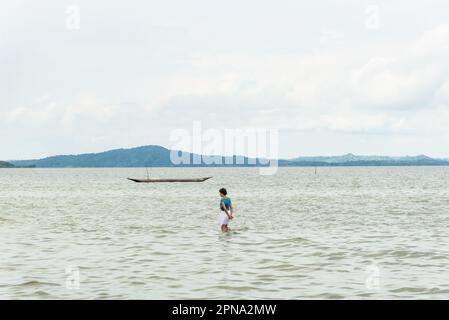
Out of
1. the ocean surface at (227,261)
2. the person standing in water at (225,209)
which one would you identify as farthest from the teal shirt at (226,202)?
the ocean surface at (227,261)

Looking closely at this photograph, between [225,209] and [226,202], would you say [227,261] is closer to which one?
[226,202]

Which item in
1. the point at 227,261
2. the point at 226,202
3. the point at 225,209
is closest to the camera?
the point at 227,261

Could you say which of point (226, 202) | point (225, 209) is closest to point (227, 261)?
point (226, 202)

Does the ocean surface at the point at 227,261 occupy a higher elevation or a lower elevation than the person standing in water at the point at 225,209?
lower

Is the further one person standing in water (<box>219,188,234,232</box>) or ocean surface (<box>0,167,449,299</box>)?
person standing in water (<box>219,188,234,232</box>)

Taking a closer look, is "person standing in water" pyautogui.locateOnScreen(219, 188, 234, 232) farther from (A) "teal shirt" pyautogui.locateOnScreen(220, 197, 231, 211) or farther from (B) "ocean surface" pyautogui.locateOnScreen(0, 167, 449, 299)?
(B) "ocean surface" pyautogui.locateOnScreen(0, 167, 449, 299)

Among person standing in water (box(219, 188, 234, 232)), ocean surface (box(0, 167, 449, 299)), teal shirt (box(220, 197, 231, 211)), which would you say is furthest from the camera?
teal shirt (box(220, 197, 231, 211))

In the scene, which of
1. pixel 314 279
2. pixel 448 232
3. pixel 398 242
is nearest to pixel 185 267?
pixel 314 279

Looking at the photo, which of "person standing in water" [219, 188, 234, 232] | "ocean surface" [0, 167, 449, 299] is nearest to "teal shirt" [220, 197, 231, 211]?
"person standing in water" [219, 188, 234, 232]

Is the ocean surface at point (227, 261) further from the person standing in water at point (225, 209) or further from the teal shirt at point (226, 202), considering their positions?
the teal shirt at point (226, 202)

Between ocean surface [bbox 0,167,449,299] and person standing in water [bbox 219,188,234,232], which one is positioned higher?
person standing in water [bbox 219,188,234,232]

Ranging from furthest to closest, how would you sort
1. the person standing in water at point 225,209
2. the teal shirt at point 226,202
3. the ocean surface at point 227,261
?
the teal shirt at point 226,202 < the person standing in water at point 225,209 < the ocean surface at point 227,261

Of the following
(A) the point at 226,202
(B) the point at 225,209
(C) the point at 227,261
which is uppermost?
(A) the point at 226,202
